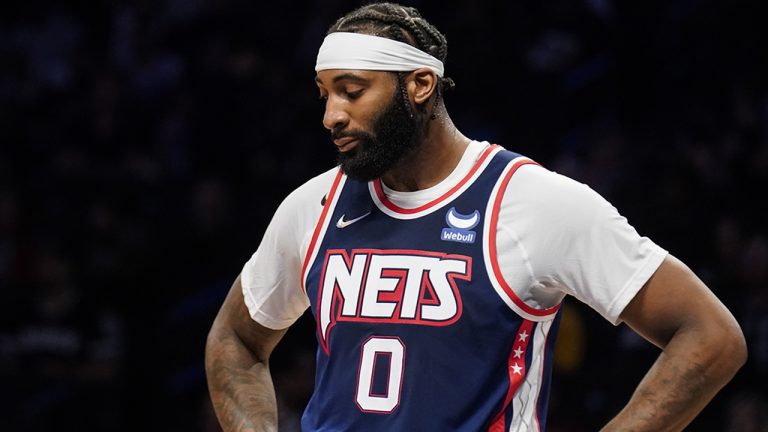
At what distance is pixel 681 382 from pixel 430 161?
→ 79 cm

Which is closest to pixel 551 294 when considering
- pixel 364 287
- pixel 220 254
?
pixel 364 287

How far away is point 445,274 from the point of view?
104 inches

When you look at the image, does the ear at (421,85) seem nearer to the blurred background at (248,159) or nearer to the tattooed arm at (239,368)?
the tattooed arm at (239,368)

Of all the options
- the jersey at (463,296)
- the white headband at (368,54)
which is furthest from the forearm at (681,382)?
the white headband at (368,54)

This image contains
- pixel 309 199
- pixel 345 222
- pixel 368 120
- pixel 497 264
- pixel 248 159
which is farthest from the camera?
pixel 248 159

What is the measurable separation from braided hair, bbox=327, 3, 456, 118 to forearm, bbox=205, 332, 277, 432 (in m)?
0.84

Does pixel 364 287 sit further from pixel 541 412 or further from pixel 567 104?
pixel 567 104

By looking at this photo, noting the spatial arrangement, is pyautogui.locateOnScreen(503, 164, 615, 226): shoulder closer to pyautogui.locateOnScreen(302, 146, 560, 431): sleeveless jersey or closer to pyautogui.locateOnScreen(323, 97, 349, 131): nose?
pyautogui.locateOnScreen(302, 146, 560, 431): sleeveless jersey

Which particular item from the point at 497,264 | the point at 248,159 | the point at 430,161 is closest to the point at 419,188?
the point at 430,161

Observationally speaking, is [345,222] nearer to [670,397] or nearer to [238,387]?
[238,387]

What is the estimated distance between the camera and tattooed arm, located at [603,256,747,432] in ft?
8.09

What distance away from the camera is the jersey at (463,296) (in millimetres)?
2566

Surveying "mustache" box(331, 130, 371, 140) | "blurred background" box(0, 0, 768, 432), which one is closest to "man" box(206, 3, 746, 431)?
"mustache" box(331, 130, 371, 140)

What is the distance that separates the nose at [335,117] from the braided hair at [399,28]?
0.51 feet
